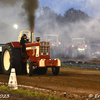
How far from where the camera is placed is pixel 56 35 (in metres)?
130

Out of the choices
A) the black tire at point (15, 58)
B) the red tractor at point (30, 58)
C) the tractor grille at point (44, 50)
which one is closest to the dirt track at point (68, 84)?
the red tractor at point (30, 58)

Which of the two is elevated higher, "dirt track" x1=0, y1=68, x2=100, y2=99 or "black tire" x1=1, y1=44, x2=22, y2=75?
"black tire" x1=1, y1=44, x2=22, y2=75

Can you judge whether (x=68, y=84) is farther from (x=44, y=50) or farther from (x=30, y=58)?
(x=30, y=58)

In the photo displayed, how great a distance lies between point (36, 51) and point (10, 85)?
5231 mm

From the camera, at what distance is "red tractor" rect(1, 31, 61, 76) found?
12133 millimetres

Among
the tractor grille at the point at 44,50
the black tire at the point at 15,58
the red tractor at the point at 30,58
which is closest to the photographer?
the red tractor at the point at 30,58

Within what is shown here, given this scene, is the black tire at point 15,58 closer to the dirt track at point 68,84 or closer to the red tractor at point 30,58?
the red tractor at point 30,58

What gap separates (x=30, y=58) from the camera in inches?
513

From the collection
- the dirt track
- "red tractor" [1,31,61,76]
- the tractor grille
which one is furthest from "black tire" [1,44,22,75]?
the dirt track

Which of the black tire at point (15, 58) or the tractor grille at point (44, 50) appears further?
the black tire at point (15, 58)

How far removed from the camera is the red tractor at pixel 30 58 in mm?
12133

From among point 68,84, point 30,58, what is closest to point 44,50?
point 30,58

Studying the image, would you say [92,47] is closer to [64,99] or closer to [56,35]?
[56,35]

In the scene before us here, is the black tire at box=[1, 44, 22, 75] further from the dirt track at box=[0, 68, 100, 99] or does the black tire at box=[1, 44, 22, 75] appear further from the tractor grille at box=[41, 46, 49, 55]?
the dirt track at box=[0, 68, 100, 99]
